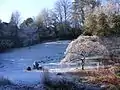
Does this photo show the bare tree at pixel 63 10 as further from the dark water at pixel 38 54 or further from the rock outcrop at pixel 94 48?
the rock outcrop at pixel 94 48

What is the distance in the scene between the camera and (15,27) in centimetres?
4991

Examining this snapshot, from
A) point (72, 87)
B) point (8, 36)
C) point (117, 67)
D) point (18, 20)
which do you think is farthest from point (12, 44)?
point (72, 87)

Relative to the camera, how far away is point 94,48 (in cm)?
2411

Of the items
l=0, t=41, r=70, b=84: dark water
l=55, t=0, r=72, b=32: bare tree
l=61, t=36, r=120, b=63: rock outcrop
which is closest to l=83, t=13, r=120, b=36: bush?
l=61, t=36, r=120, b=63: rock outcrop

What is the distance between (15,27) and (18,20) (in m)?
3.18

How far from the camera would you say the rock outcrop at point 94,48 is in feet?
78.9

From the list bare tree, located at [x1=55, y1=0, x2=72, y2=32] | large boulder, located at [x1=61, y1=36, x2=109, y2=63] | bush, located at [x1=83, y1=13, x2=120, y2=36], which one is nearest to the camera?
large boulder, located at [x1=61, y1=36, x2=109, y2=63]

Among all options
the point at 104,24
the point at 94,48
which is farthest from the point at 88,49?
the point at 104,24

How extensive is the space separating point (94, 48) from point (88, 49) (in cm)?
50

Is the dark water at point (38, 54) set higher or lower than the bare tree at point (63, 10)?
lower

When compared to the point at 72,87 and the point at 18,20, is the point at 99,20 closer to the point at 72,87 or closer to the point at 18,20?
the point at 72,87

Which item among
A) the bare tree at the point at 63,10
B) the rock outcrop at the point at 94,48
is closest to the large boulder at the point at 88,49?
the rock outcrop at the point at 94,48

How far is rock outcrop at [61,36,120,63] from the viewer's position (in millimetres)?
24062

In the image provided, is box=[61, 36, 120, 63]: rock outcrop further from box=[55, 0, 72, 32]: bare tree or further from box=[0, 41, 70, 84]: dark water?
box=[55, 0, 72, 32]: bare tree
